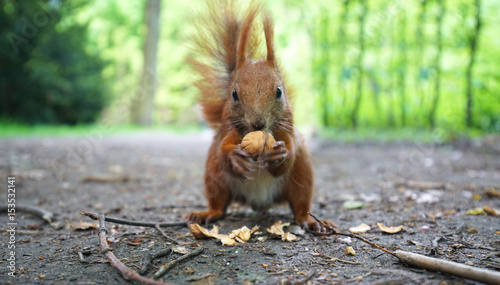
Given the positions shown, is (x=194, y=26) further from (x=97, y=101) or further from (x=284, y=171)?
(x=97, y=101)

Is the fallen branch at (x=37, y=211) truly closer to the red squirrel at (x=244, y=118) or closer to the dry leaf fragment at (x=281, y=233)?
the red squirrel at (x=244, y=118)

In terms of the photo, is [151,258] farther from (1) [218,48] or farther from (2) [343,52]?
(2) [343,52]

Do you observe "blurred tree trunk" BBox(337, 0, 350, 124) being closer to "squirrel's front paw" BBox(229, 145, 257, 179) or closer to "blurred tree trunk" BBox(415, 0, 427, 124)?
"blurred tree trunk" BBox(415, 0, 427, 124)

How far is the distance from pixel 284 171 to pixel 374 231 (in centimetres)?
61

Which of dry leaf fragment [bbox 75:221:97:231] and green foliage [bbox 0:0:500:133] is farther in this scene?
green foliage [bbox 0:0:500:133]

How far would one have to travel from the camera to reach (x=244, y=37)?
87.0 inches

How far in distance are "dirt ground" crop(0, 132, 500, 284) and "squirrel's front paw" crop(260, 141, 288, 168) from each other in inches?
16.3

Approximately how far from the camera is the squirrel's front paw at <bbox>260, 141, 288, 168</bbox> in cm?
185

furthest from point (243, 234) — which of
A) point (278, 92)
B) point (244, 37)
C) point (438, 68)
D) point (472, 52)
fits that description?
point (438, 68)

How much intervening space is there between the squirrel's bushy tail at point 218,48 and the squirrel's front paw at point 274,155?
603 mm

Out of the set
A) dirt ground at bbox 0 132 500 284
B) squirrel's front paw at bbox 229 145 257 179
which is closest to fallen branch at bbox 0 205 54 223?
dirt ground at bbox 0 132 500 284

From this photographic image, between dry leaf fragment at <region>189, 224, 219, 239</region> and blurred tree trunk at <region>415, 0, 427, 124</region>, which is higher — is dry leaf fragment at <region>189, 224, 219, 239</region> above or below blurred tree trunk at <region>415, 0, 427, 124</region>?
below

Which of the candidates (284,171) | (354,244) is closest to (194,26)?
(284,171)

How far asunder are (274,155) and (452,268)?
87 cm
